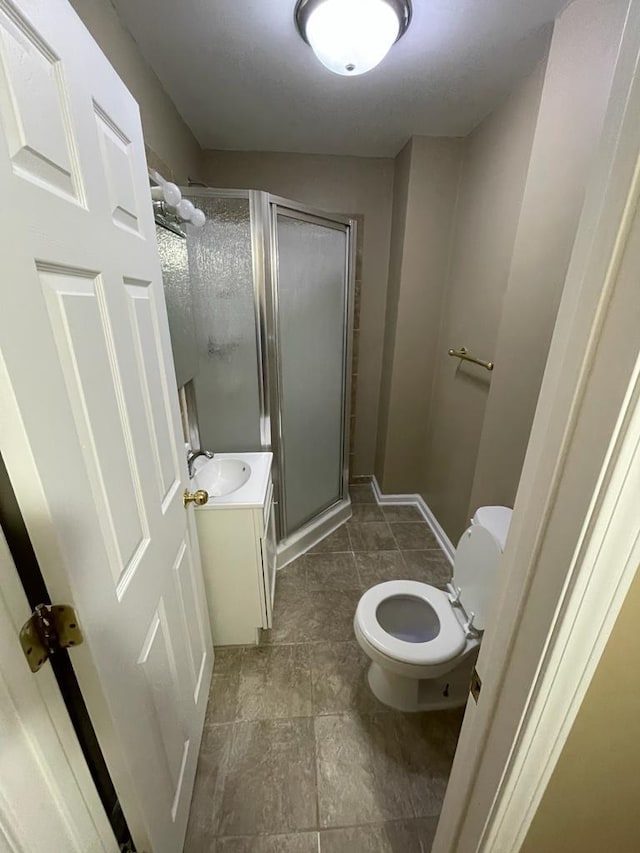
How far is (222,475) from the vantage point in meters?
1.77

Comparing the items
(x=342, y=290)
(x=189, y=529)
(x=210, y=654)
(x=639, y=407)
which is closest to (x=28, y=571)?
(x=189, y=529)

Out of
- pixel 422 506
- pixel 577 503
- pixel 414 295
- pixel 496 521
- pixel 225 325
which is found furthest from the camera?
pixel 422 506

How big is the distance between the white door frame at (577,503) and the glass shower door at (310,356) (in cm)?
157

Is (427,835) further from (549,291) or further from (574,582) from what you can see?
(549,291)

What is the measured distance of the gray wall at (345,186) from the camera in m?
2.17

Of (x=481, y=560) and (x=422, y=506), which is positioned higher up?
(x=481, y=560)

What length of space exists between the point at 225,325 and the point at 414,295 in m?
1.22

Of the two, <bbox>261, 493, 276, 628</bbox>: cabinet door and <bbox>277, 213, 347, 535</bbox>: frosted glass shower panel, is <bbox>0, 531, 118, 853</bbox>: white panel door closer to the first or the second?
<bbox>261, 493, 276, 628</bbox>: cabinet door

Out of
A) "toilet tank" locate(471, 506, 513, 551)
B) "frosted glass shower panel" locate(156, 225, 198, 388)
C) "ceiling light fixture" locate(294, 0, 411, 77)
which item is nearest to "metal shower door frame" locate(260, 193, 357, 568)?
"frosted glass shower panel" locate(156, 225, 198, 388)

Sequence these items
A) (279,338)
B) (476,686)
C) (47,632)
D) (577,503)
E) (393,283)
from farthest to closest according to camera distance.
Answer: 1. (393,283)
2. (279,338)
3. (476,686)
4. (47,632)
5. (577,503)

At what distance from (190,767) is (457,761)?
0.88m

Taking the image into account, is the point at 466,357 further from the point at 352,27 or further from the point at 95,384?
the point at 95,384

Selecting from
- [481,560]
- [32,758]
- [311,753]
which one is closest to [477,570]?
[481,560]

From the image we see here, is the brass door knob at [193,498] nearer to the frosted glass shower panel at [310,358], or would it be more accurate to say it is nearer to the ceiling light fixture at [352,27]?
the frosted glass shower panel at [310,358]
